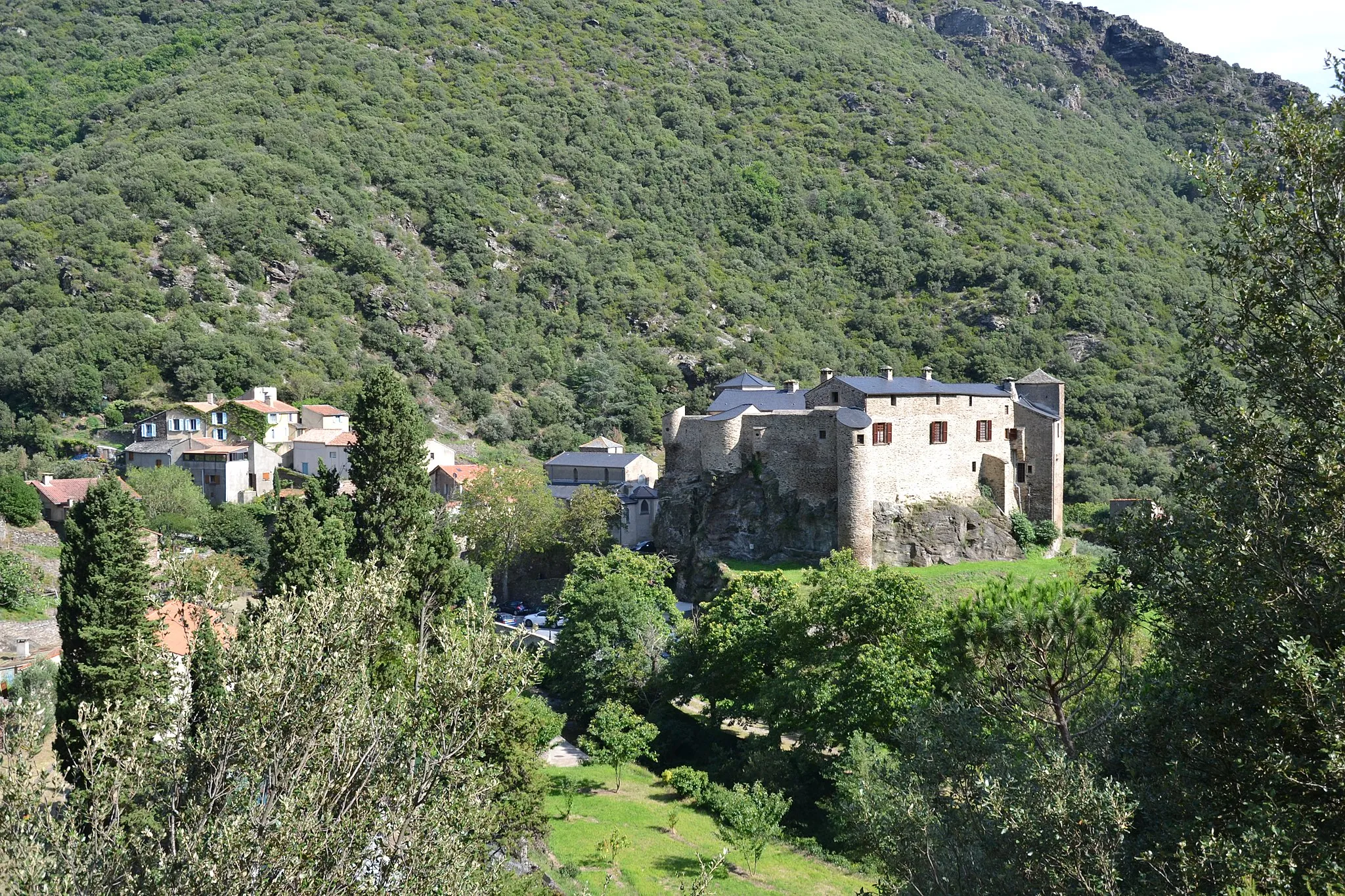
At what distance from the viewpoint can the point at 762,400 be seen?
5181cm

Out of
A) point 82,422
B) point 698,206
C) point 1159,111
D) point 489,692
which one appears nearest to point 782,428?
point 489,692

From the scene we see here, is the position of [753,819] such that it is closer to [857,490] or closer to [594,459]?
[857,490]

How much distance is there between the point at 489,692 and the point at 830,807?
1875cm

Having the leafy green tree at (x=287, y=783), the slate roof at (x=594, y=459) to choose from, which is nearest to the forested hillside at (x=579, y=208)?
the slate roof at (x=594, y=459)

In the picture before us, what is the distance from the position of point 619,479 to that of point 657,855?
34.3 metres

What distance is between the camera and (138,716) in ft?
31.1

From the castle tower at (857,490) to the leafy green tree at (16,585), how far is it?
3152 cm

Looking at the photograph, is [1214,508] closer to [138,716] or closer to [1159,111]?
[138,716]

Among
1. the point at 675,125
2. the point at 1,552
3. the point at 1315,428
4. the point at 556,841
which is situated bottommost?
the point at 556,841

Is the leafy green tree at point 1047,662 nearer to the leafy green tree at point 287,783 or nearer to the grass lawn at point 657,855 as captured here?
the leafy green tree at point 287,783

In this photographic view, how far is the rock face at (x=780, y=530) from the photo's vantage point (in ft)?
139

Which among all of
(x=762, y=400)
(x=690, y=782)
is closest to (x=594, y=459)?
(x=762, y=400)

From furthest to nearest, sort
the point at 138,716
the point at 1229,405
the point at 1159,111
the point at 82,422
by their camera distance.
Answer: the point at 1159,111 → the point at 82,422 → the point at 1229,405 → the point at 138,716

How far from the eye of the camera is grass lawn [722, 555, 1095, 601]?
37688 mm
